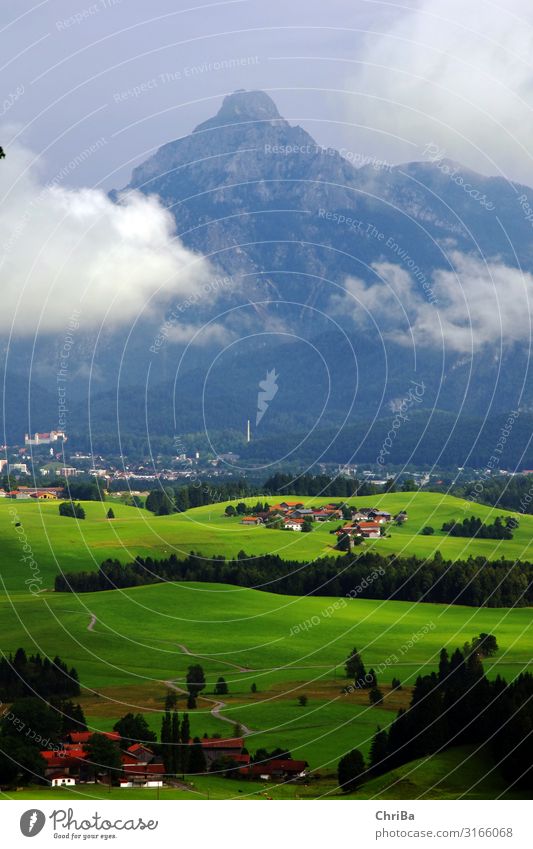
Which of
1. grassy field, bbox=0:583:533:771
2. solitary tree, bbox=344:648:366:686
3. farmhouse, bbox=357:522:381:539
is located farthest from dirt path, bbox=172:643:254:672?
farmhouse, bbox=357:522:381:539

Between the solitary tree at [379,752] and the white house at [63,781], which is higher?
the solitary tree at [379,752]

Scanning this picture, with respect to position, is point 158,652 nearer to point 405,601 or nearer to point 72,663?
point 72,663

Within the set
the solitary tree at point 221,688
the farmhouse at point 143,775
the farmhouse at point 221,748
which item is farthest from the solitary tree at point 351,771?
the solitary tree at point 221,688

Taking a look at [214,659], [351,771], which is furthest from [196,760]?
[214,659]

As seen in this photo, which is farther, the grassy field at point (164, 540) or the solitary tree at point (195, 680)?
the grassy field at point (164, 540)

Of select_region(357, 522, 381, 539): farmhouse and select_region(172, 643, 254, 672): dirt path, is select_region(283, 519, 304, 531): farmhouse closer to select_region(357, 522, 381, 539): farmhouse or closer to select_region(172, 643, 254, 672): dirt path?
select_region(357, 522, 381, 539): farmhouse

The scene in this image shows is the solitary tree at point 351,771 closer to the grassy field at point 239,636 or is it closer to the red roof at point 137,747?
the grassy field at point 239,636

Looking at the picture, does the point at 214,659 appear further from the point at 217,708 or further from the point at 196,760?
the point at 196,760

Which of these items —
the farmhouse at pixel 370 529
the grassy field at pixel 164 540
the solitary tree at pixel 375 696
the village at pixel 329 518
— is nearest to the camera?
the solitary tree at pixel 375 696
